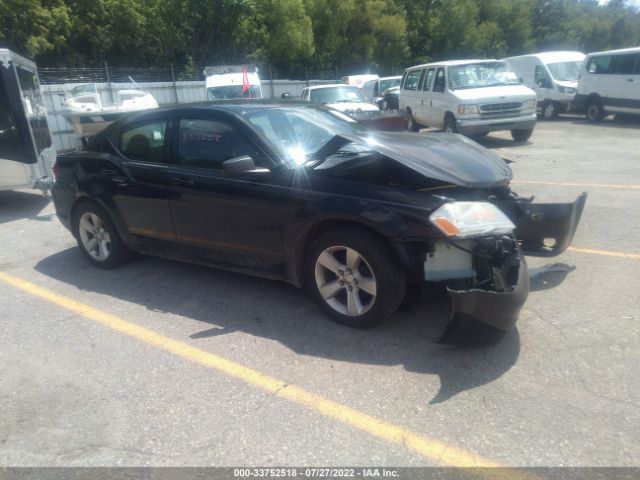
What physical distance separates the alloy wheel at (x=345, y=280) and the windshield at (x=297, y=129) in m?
0.80

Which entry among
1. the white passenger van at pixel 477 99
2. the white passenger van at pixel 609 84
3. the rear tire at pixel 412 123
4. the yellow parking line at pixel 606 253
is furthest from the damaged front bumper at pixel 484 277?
the white passenger van at pixel 609 84

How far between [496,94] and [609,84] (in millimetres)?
5919

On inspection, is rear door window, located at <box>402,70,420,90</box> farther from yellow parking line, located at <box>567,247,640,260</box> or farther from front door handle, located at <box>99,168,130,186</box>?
front door handle, located at <box>99,168,130,186</box>

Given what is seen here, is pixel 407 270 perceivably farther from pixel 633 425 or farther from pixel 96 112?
pixel 96 112

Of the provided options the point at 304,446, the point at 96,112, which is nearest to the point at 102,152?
the point at 304,446

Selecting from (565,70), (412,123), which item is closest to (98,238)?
(412,123)

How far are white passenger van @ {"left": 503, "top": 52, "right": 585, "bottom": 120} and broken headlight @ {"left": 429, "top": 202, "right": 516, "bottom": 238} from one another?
16.9m

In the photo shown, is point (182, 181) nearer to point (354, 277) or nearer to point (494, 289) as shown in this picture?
point (354, 277)

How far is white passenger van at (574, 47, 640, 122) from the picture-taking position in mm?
15578

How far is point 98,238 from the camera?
18.4ft

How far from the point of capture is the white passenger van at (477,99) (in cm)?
1256

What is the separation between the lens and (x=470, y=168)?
4023 mm

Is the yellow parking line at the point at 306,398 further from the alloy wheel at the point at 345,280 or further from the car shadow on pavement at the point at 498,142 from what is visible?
Answer: the car shadow on pavement at the point at 498,142

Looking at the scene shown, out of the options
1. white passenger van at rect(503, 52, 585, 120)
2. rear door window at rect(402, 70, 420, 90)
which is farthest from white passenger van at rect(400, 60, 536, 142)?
white passenger van at rect(503, 52, 585, 120)
